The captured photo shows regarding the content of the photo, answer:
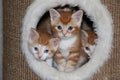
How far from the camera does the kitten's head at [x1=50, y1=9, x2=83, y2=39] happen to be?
152 cm

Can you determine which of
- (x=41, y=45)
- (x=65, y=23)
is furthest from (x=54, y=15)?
(x=41, y=45)

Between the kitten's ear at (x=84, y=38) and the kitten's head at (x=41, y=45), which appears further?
the kitten's ear at (x=84, y=38)

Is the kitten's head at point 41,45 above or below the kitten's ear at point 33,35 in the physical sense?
below

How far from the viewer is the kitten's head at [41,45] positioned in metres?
1.48

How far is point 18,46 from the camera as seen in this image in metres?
1.54

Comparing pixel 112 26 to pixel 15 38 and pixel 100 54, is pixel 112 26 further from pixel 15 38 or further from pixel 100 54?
pixel 15 38

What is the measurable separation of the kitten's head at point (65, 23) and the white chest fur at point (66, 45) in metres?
0.05

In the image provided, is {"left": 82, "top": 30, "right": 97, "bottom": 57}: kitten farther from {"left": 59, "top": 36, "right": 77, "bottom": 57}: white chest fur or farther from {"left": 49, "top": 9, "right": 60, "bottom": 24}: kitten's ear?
{"left": 49, "top": 9, "right": 60, "bottom": 24}: kitten's ear

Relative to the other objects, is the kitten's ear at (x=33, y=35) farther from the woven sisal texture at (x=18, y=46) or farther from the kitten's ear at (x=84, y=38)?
the kitten's ear at (x=84, y=38)

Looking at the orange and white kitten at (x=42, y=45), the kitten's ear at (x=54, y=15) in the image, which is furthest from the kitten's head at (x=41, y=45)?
the kitten's ear at (x=54, y=15)

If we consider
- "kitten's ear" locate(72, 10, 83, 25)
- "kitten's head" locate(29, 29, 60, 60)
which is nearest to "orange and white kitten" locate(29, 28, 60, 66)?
"kitten's head" locate(29, 29, 60, 60)

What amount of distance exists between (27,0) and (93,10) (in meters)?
0.33

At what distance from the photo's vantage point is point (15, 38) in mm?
1547

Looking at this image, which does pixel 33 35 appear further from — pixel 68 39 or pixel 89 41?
pixel 89 41
